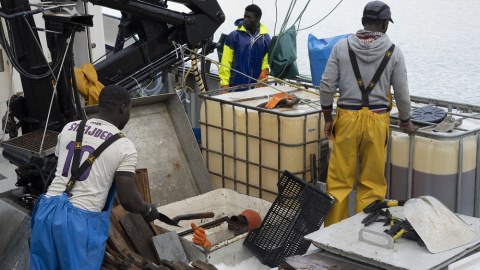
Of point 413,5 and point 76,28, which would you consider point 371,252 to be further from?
point 413,5

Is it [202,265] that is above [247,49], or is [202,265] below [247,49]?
below

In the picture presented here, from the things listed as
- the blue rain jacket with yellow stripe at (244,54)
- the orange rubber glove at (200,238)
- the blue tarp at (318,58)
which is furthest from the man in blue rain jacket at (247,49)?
the orange rubber glove at (200,238)

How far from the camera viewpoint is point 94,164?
3.27 meters

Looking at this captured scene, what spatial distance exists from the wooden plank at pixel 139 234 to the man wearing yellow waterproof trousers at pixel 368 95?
140cm

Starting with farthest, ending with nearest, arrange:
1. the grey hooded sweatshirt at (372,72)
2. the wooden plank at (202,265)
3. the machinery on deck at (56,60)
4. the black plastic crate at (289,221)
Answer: the machinery on deck at (56,60) → the grey hooded sweatshirt at (372,72) → the black plastic crate at (289,221) → the wooden plank at (202,265)

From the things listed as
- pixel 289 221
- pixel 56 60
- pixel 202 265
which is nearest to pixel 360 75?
pixel 289 221

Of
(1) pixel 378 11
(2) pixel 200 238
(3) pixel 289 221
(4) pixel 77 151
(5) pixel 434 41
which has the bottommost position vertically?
(5) pixel 434 41

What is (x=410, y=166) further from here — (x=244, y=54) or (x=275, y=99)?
(x=244, y=54)

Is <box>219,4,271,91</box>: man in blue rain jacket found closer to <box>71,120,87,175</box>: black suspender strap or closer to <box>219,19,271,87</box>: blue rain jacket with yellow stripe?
<box>219,19,271,87</box>: blue rain jacket with yellow stripe

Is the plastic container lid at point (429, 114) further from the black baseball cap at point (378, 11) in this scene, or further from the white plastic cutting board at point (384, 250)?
the white plastic cutting board at point (384, 250)

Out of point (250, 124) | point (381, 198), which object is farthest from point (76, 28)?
point (381, 198)

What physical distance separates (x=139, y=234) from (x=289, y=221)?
1.01 meters

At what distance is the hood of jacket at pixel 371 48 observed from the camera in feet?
13.6

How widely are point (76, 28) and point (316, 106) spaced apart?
1.98 meters
